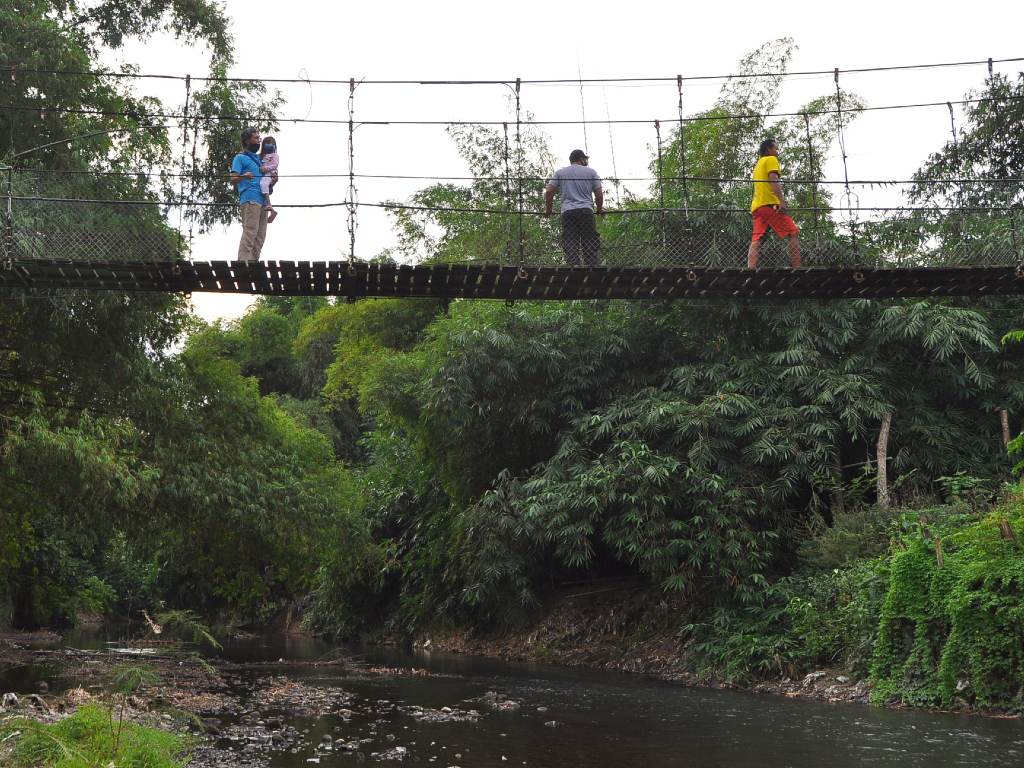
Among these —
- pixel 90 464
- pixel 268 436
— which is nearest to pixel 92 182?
pixel 90 464

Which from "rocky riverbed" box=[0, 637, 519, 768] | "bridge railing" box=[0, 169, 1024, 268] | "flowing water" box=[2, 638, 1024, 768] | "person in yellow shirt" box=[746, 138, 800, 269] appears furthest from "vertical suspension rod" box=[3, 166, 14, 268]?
"person in yellow shirt" box=[746, 138, 800, 269]

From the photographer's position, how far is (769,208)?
10.4 metres

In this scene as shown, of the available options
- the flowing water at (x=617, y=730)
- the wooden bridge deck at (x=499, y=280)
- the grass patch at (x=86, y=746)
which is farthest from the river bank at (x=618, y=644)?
the grass patch at (x=86, y=746)

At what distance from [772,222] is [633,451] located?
4731 millimetres

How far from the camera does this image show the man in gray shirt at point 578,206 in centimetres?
1035

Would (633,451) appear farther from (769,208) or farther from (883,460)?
(769,208)

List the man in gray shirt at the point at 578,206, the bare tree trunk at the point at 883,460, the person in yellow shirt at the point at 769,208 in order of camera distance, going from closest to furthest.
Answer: the person in yellow shirt at the point at 769,208 → the man in gray shirt at the point at 578,206 → the bare tree trunk at the point at 883,460

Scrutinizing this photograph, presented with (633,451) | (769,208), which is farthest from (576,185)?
(633,451)

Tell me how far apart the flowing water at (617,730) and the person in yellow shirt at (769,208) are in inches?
167

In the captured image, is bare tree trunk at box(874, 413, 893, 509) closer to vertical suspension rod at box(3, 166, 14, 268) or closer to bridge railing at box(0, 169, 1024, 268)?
bridge railing at box(0, 169, 1024, 268)

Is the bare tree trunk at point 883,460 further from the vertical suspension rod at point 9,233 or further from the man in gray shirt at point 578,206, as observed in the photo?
the vertical suspension rod at point 9,233

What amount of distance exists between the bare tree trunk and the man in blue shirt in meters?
8.43

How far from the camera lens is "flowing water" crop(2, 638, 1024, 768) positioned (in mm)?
7852

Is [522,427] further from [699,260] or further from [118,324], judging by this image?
[118,324]
